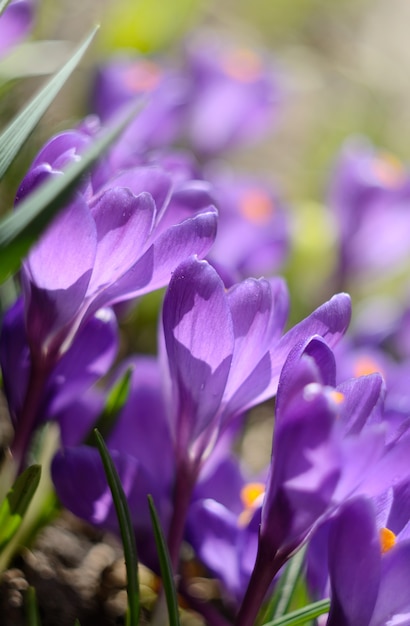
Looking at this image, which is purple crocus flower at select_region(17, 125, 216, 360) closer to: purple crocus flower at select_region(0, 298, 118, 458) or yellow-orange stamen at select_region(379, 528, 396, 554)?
purple crocus flower at select_region(0, 298, 118, 458)

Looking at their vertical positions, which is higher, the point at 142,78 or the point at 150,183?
the point at 150,183

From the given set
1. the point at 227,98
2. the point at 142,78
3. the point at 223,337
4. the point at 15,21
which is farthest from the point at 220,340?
the point at 227,98

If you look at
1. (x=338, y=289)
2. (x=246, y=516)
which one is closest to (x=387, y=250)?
(x=338, y=289)

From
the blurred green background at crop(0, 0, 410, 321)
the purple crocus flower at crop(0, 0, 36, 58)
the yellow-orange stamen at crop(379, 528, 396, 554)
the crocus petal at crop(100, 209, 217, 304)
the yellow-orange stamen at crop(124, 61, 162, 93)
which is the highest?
the purple crocus flower at crop(0, 0, 36, 58)

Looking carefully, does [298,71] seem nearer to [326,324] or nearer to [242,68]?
[242,68]

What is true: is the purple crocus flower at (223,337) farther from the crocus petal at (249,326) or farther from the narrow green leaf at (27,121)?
the narrow green leaf at (27,121)

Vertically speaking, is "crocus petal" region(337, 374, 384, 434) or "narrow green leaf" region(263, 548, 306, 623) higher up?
"crocus petal" region(337, 374, 384, 434)

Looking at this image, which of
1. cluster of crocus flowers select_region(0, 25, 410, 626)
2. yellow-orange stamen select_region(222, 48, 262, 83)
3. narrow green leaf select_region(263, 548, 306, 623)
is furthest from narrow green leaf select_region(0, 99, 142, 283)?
yellow-orange stamen select_region(222, 48, 262, 83)
